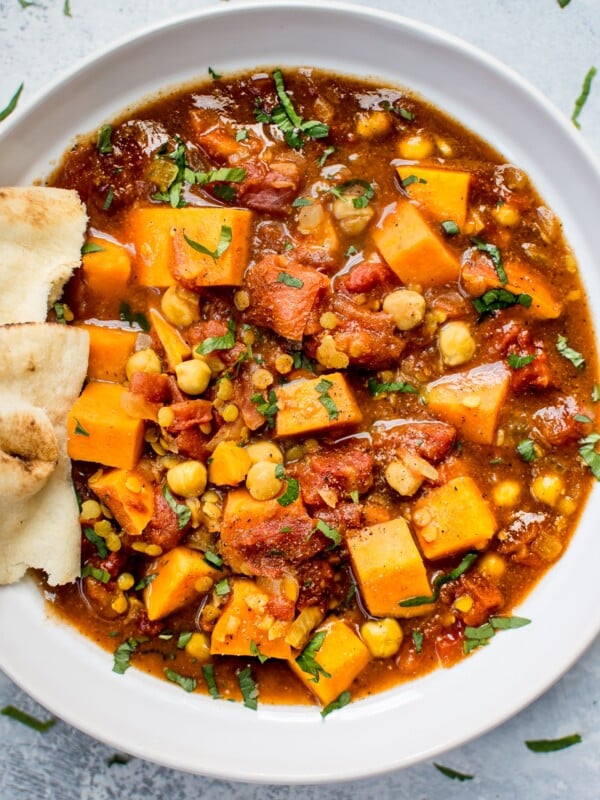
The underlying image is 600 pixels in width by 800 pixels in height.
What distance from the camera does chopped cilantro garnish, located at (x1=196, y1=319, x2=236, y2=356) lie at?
15.6ft

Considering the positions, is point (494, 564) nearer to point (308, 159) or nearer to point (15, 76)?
point (308, 159)

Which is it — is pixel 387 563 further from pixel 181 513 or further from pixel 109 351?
pixel 109 351

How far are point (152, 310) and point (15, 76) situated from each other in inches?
68.1

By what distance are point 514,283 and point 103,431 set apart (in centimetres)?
259

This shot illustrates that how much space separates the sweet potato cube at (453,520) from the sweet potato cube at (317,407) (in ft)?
2.24

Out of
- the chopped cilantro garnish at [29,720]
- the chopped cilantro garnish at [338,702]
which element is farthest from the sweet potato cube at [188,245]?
the chopped cilantro garnish at [29,720]

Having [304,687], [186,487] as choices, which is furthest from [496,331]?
[304,687]

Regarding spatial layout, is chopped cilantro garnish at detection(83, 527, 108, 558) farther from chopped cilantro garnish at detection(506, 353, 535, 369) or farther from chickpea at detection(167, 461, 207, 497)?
chopped cilantro garnish at detection(506, 353, 535, 369)

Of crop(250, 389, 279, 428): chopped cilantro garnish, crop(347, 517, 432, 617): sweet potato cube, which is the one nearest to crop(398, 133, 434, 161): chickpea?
crop(250, 389, 279, 428): chopped cilantro garnish

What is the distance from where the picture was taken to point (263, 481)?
15.3 feet

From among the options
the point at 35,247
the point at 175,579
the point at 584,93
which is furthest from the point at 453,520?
the point at 35,247

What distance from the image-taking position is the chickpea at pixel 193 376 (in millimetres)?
4680

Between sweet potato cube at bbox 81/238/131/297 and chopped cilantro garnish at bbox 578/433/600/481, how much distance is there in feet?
9.74

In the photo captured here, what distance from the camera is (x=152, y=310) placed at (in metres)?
4.89
